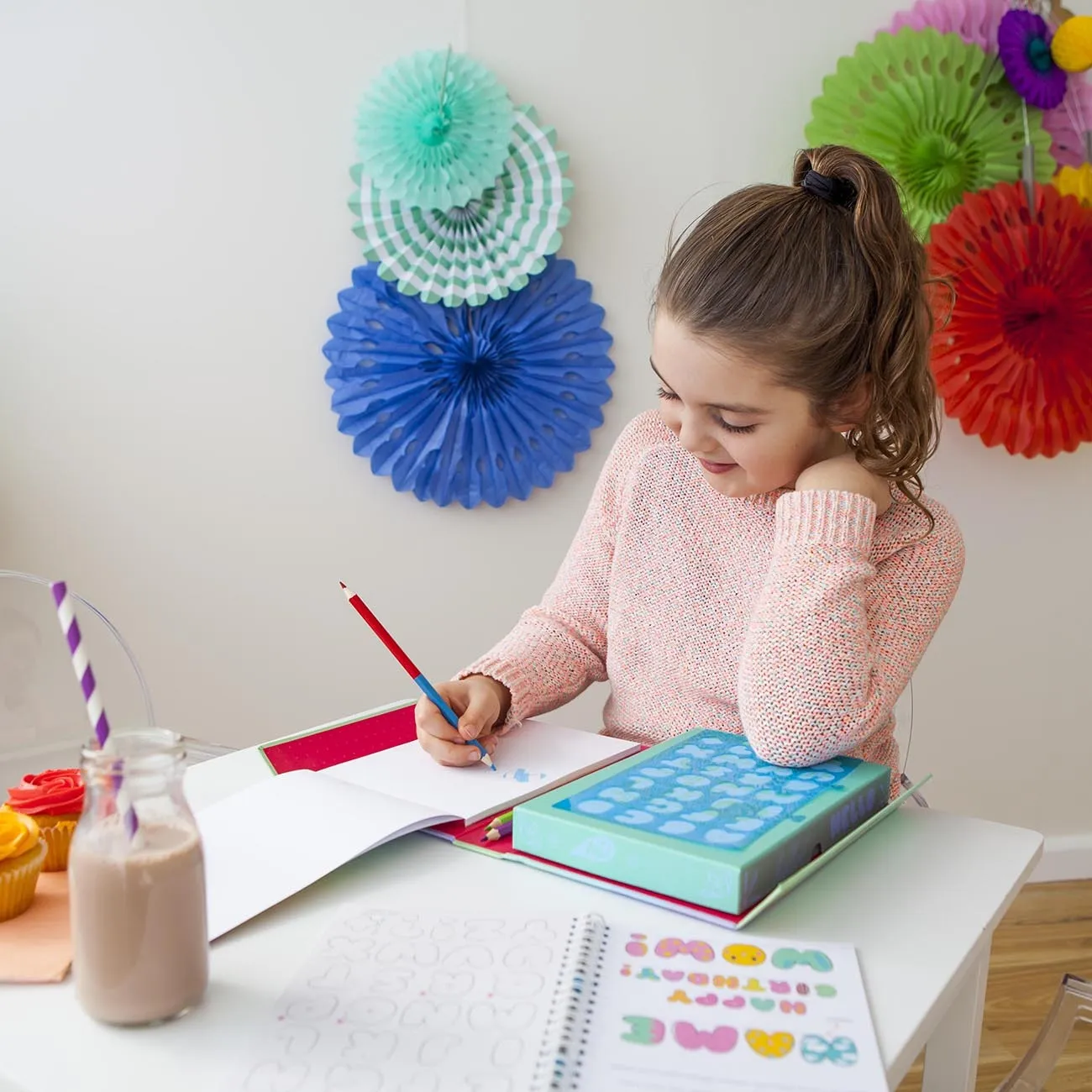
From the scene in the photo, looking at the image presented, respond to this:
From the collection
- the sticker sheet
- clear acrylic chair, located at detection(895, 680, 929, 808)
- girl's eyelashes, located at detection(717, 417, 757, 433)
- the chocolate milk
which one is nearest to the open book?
the chocolate milk

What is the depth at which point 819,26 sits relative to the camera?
2141mm

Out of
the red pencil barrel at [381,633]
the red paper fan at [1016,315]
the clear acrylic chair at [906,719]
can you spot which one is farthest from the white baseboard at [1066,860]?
the red pencil barrel at [381,633]

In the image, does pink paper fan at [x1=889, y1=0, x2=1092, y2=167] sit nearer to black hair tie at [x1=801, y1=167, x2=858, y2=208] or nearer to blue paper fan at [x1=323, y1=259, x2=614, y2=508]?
blue paper fan at [x1=323, y1=259, x2=614, y2=508]

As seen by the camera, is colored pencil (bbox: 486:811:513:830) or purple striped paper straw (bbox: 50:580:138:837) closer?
purple striped paper straw (bbox: 50:580:138:837)

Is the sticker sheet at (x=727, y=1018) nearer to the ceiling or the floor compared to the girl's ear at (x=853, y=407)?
nearer to the floor

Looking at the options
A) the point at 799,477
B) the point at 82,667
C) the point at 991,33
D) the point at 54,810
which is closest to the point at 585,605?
the point at 799,477

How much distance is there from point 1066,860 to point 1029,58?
5.53 feet

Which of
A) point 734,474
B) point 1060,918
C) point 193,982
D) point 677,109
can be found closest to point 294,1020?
point 193,982

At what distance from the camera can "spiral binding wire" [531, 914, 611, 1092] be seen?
0.55 meters

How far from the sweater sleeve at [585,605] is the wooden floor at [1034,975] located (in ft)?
2.41

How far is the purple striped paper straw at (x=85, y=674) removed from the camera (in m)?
0.57

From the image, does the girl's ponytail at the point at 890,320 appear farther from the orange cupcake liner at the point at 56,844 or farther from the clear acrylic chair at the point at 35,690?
the clear acrylic chair at the point at 35,690

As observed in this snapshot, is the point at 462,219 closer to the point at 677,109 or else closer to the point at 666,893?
the point at 677,109

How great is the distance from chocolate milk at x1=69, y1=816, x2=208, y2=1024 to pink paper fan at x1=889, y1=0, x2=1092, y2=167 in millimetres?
2145
